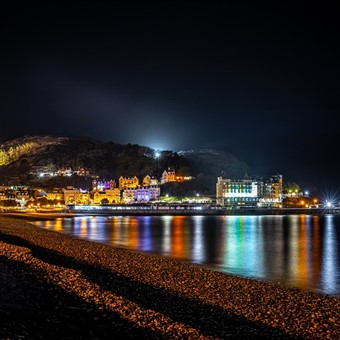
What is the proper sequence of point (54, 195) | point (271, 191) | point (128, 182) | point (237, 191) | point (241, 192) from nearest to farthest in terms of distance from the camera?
point (54, 195) → point (237, 191) → point (241, 192) → point (271, 191) → point (128, 182)

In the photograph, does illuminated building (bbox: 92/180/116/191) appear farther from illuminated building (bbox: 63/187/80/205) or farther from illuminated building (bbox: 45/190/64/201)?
illuminated building (bbox: 45/190/64/201)

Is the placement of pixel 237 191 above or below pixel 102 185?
below

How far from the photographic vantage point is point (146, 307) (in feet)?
36.0

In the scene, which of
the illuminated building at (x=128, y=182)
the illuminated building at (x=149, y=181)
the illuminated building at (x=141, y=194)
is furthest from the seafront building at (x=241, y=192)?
the illuminated building at (x=128, y=182)

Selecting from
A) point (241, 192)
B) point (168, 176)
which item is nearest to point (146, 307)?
point (241, 192)

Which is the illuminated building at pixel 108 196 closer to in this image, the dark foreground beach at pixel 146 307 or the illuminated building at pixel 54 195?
the illuminated building at pixel 54 195

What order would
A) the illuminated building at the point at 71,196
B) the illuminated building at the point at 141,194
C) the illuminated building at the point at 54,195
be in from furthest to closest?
the illuminated building at the point at 141,194 → the illuminated building at the point at 71,196 → the illuminated building at the point at 54,195

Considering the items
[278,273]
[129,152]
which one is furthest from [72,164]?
[278,273]

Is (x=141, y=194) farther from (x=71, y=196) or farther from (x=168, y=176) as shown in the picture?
(x=71, y=196)

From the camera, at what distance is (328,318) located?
11.5 metres

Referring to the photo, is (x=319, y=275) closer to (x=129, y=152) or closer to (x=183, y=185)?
(x=183, y=185)

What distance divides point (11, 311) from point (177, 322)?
3.53 meters

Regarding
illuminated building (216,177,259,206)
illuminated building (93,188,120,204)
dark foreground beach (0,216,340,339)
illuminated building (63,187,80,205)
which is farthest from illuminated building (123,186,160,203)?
dark foreground beach (0,216,340,339)

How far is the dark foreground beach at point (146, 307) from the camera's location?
840cm
